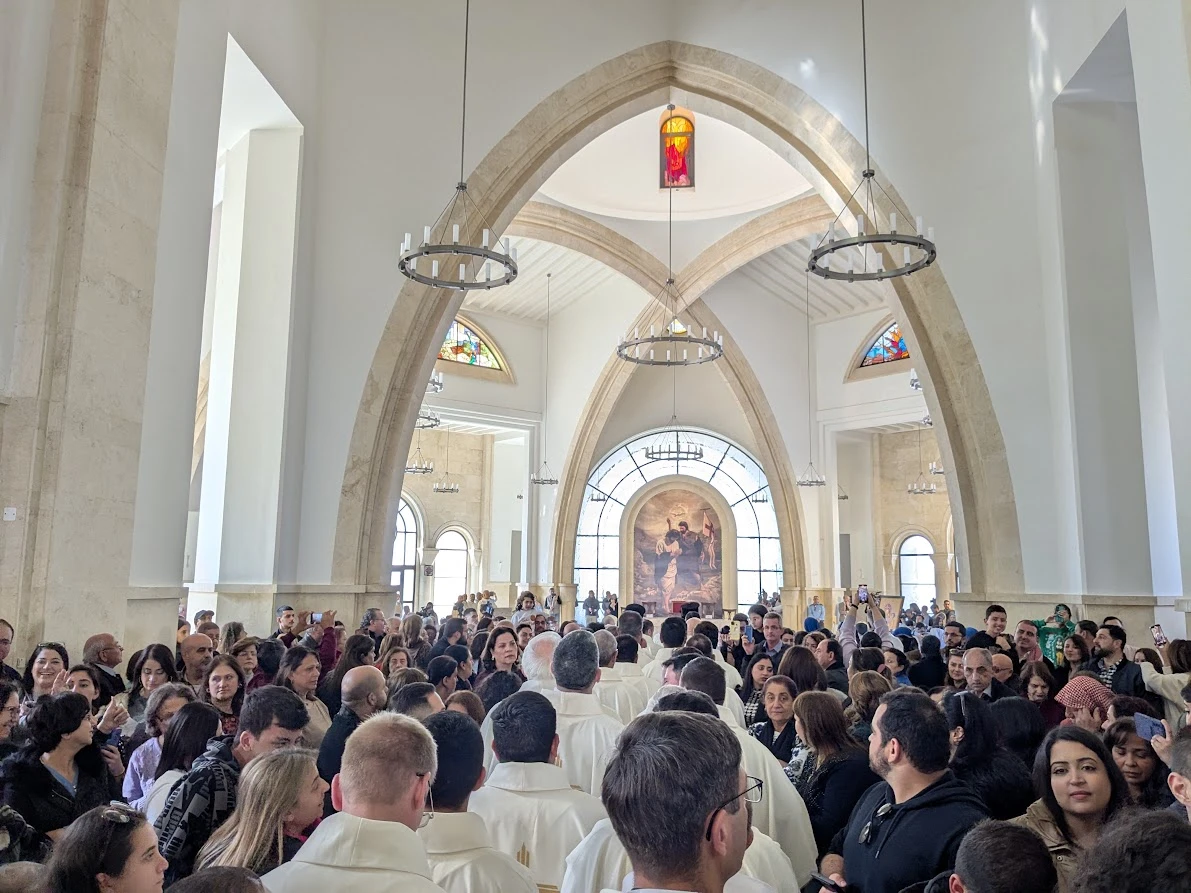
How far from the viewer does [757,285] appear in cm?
2220

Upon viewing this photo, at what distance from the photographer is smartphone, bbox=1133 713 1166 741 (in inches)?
136

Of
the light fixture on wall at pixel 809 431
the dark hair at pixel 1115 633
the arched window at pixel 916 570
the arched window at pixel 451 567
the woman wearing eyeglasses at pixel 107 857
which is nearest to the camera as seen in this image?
the woman wearing eyeglasses at pixel 107 857

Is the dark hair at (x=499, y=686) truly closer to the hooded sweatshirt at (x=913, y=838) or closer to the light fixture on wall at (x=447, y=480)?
the hooded sweatshirt at (x=913, y=838)

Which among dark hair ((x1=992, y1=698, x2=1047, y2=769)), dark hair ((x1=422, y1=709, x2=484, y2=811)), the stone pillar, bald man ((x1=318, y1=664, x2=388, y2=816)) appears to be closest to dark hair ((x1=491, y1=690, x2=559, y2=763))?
dark hair ((x1=422, y1=709, x2=484, y2=811))

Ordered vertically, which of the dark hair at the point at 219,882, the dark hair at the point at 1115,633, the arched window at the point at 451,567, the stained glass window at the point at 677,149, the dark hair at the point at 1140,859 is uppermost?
the stained glass window at the point at 677,149

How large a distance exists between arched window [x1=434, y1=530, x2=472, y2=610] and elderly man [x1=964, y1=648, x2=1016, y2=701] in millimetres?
20743

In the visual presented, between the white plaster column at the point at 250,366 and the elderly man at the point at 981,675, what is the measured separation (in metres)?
7.43

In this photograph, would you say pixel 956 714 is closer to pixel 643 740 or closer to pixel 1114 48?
pixel 643 740

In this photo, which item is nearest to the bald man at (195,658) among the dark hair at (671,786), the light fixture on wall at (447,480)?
the dark hair at (671,786)

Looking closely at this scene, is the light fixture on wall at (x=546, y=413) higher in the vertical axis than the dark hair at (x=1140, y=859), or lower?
higher

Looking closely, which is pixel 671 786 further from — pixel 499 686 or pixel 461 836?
pixel 499 686

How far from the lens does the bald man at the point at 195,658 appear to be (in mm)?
5625

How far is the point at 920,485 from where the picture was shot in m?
22.5

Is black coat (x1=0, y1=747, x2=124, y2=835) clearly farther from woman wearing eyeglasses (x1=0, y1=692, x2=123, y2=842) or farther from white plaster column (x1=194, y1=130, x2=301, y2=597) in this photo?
white plaster column (x1=194, y1=130, x2=301, y2=597)
